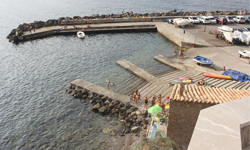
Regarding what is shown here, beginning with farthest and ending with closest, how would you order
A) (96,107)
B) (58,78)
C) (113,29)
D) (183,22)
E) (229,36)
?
1. (113,29)
2. (183,22)
3. (229,36)
4. (58,78)
5. (96,107)

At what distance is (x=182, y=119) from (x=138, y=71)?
17.8 m

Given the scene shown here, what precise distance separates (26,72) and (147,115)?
80.2 ft

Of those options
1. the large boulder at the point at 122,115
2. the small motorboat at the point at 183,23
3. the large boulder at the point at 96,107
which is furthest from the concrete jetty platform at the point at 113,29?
the large boulder at the point at 122,115

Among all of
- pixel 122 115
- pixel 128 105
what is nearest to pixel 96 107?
pixel 122 115

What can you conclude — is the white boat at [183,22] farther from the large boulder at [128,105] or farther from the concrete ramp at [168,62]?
the large boulder at [128,105]

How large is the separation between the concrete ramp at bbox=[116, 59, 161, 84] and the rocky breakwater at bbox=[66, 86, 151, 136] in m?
7.39

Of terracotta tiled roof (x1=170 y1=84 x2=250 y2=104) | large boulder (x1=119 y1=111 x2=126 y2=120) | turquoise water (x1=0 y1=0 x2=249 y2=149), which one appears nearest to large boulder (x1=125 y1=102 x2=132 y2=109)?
large boulder (x1=119 y1=111 x2=126 y2=120)

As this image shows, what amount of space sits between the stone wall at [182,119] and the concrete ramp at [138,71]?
13468mm

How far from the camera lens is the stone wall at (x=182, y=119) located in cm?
1474

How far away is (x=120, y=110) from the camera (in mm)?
23344

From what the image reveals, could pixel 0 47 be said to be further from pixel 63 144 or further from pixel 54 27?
pixel 63 144

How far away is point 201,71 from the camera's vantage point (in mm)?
31062

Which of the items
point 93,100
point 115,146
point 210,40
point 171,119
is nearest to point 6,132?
point 93,100

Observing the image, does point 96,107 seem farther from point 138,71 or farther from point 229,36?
point 229,36
